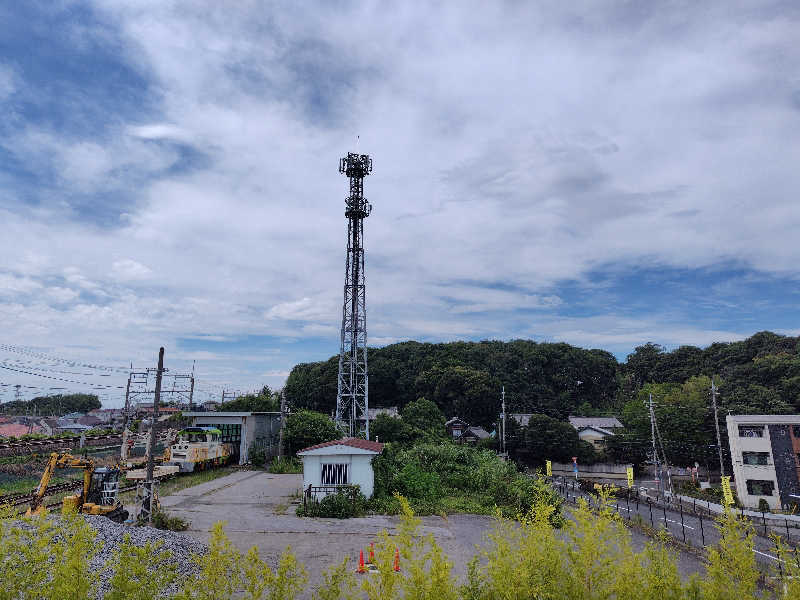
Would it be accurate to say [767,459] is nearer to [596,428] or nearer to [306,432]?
[596,428]

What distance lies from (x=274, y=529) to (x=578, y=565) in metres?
12.2

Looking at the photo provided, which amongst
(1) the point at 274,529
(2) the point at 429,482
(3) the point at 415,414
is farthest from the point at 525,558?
(3) the point at 415,414

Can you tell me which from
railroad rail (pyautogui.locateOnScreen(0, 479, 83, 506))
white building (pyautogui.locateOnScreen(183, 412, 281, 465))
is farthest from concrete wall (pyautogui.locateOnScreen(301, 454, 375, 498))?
white building (pyautogui.locateOnScreen(183, 412, 281, 465))

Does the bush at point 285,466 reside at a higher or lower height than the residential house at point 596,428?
lower

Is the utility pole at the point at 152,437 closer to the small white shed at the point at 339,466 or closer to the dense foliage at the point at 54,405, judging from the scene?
the small white shed at the point at 339,466

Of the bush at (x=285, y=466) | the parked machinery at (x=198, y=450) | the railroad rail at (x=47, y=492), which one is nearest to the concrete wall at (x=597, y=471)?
the bush at (x=285, y=466)

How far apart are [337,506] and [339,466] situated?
5.67 feet

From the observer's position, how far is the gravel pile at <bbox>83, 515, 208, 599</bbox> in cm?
1008

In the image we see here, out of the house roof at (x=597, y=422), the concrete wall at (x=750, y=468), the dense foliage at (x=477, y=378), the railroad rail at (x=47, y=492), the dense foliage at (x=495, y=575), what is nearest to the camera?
the dense foliage at (x=495, y=575)

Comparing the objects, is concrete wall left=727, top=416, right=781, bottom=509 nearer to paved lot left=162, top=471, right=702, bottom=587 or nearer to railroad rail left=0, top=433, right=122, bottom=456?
paved lot left=162, top=471, right=702, bottom=587

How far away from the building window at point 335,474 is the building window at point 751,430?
24162mm

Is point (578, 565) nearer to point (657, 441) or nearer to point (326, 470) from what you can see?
point (326, 470)

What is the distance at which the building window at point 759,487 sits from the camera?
25812 millimetres

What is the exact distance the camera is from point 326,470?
18.6 meters
